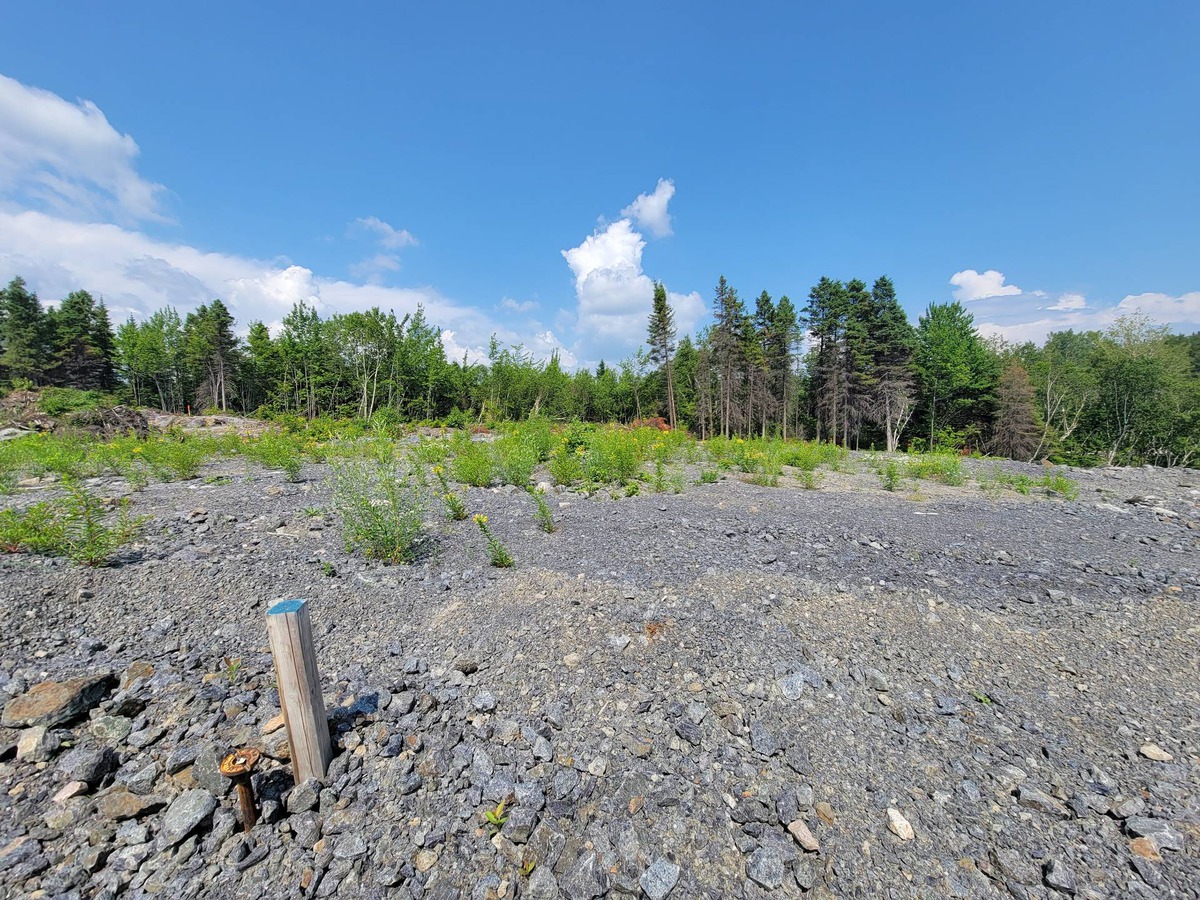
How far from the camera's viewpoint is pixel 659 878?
169 cm

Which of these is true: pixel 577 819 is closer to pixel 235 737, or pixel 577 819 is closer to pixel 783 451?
pixel 235 737

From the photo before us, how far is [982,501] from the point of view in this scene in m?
7.76

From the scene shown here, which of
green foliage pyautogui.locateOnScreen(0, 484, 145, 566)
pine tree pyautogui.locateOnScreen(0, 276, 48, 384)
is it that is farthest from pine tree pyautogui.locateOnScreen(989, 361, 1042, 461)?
pine tree pyautogui.locateOnScreen(0, 276, 48, 384)

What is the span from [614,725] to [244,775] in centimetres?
165

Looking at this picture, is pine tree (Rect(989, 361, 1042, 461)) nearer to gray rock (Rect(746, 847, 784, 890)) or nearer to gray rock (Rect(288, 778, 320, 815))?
gray rock (Rect(746, 847, 784, 890))

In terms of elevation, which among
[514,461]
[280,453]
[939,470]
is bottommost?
[939,470]

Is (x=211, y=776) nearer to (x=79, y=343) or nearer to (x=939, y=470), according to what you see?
Result: (x=939, y=470)

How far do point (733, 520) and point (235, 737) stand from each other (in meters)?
5.17

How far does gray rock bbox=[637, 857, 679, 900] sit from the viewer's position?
5.42 ft

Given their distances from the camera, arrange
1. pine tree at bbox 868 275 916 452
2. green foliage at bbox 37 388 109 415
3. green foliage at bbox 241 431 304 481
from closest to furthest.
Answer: green foliage at bbox 241 431 304 481 → green foliage at bbox 37 388 109 415 → pine tree at bbox 868 275 916 452

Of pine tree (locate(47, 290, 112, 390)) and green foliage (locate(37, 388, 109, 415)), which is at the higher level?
pine tree (locate(47, 290, 112, 390))

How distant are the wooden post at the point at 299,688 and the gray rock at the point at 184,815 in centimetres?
31

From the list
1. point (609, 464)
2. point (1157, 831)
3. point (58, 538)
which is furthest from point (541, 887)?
point (609, 464)

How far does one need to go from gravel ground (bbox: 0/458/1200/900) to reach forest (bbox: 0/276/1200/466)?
86.2 feet
